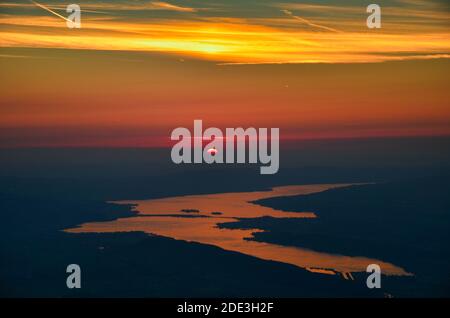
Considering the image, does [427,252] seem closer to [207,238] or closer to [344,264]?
[344,264]

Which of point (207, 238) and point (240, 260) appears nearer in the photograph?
point (240, 260)

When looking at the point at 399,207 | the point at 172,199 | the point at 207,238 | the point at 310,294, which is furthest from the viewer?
the point at 172,199

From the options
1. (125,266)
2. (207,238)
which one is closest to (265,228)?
(207,238)
